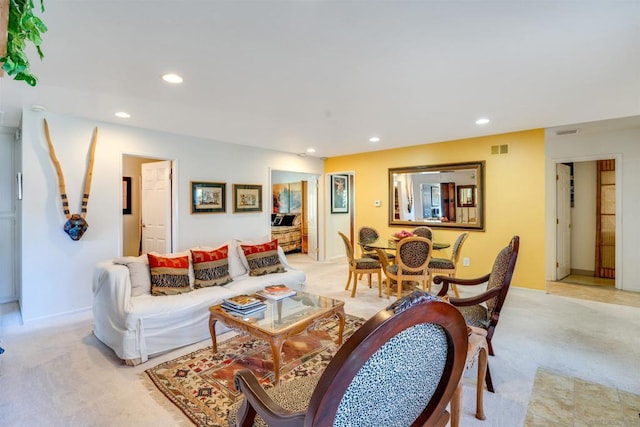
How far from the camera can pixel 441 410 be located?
3.26 ft

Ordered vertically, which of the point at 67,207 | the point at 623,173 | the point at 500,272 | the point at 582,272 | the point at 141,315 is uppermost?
the point at 623,173

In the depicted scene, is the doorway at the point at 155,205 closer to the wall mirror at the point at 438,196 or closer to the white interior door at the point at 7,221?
the white interior door at the point at 7,221

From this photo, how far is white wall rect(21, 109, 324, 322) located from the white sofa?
102 centimetres

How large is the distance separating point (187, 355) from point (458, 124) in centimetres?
414

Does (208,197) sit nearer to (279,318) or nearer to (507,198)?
(279,318)

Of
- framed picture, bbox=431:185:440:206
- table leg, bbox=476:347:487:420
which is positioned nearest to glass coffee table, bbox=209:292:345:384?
table leg, bbox=476:347:487:420

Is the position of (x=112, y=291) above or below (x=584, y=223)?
below

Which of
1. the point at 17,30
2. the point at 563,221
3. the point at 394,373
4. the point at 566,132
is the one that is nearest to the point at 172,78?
the point at 17,30

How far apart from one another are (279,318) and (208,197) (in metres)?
3.13

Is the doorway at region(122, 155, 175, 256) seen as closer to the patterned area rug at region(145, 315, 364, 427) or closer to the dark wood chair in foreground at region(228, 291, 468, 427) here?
the patterned area rug at region(145, 315, 364, 427)

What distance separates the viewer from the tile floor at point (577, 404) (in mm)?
1860

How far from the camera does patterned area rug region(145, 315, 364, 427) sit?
2.00m

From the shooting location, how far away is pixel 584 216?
5.52 meters

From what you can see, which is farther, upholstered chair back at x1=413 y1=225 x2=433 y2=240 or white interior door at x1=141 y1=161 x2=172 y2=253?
upholstered chair back at x1=413 y1=225 x2=433 y2=240
